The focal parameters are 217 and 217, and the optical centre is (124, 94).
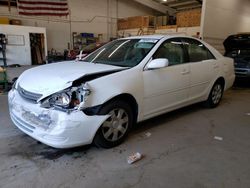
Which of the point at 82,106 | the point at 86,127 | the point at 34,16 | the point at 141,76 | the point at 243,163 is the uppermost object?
the point at 34,16

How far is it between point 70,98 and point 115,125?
636mm

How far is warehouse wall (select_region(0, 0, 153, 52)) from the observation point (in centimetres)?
1214

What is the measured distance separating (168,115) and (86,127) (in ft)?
6.05

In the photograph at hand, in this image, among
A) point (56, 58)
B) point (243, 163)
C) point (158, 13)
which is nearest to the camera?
point (243, 163)

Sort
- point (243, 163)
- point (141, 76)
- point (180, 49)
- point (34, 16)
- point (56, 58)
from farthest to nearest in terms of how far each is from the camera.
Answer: point (34, 16) → point (56, 58) → point (180, 49) → point (141, 76) → point (243, 163)

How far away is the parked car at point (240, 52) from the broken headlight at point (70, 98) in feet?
17.9

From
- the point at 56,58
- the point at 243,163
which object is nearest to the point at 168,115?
the point at 243,163

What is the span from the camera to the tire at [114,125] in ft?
7.38

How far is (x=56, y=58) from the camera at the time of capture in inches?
421

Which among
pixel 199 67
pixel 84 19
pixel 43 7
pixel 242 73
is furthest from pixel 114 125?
pixel 84 19

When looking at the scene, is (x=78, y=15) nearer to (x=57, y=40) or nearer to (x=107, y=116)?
(x=57, y=40)

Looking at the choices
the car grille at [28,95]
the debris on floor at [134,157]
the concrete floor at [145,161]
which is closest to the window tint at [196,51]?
the concrete floor at [145,161]

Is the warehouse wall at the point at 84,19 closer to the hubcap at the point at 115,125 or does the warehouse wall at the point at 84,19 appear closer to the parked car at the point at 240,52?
the parked car at the point at 240,52

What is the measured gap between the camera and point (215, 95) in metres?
3.96
